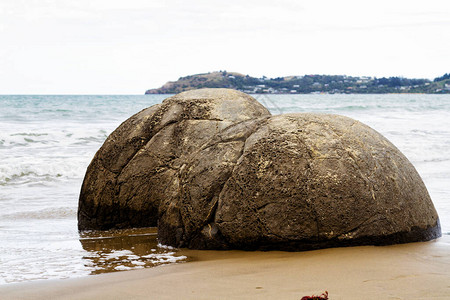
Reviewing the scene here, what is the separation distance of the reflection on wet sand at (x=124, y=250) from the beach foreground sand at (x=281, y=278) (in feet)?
1.12

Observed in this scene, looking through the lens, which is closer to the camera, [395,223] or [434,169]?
[395,223]

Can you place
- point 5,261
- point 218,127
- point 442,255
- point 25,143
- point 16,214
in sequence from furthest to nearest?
point 25,143 → point 16,214 → point 218,127 → point 5,261 → point 442,255

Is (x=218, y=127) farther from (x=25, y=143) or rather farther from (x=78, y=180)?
(x=25, y=143)

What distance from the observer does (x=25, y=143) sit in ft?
51.2

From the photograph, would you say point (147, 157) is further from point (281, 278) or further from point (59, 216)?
point (281, 278)

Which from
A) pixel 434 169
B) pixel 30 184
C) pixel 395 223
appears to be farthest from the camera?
pixel 434 169

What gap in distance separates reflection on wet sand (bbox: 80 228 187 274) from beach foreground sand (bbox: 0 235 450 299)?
1.12 ft

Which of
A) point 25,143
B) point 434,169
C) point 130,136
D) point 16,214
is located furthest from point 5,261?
point 25,143

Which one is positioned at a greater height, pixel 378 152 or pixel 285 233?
pixel 378 152

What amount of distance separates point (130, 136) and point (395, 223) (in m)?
3.13

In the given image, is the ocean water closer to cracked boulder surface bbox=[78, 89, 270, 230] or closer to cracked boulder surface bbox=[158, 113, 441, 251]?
cracked boulder surface bbox=[78, 89, 270, 230]

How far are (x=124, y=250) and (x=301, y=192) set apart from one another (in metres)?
1.84

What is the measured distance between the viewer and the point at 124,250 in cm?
508

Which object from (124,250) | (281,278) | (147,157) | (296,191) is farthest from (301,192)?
(147,157)
